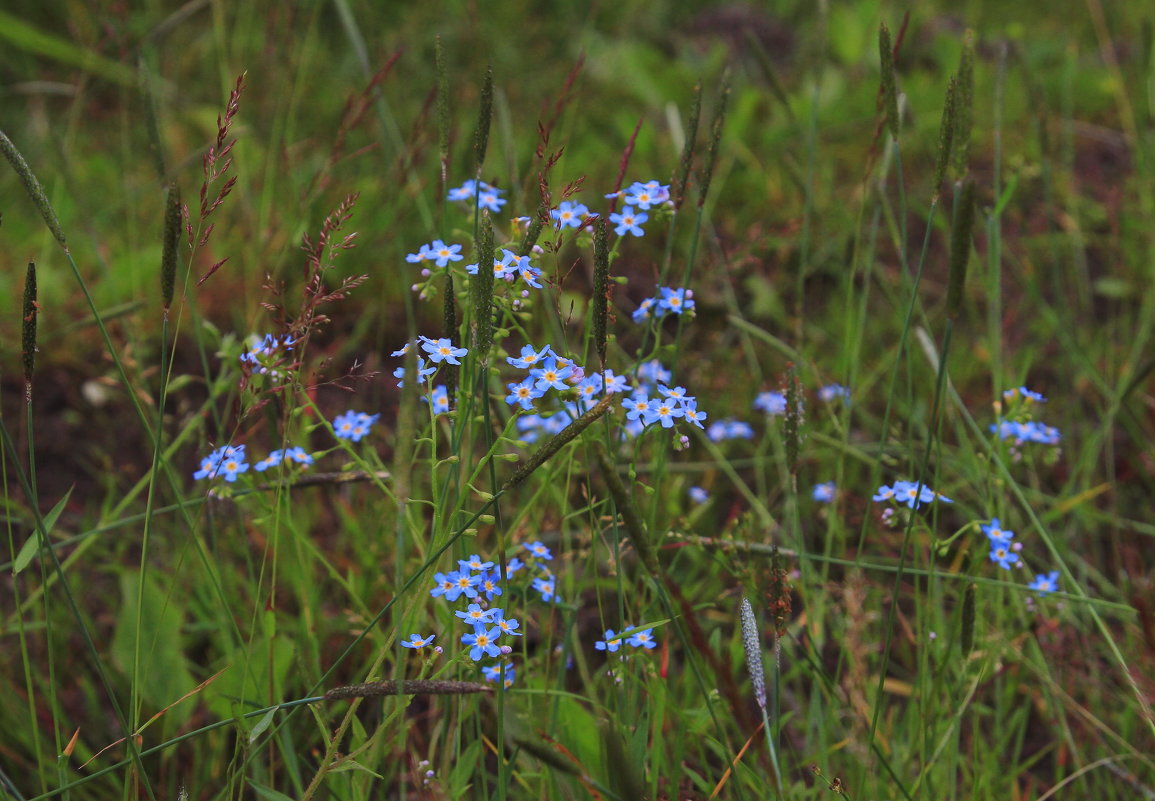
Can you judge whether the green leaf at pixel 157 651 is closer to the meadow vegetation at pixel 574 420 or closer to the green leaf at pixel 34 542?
the meadow vegetation at pixel 574 420

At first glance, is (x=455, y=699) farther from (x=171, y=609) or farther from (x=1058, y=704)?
(x=1058, y=704)

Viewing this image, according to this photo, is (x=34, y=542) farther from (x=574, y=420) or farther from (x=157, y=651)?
(x=574, y=420)

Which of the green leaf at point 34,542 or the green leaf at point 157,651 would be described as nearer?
the green leaf at point 34,542

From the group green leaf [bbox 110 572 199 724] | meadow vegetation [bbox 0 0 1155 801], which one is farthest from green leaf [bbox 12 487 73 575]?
green leaf [bbox 110 572 199 724]

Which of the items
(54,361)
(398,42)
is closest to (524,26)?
(398,42)

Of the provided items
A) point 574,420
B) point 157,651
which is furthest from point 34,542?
point 574,420

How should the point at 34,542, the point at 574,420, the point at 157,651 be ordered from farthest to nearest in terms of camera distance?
the point at 157,651 → the point at 34,542 → the point at 574,420

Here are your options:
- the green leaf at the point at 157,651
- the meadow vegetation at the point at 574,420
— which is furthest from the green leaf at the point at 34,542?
the green leaf at the point at 157,651

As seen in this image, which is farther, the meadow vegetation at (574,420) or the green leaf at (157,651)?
the green leaf at (157,651)

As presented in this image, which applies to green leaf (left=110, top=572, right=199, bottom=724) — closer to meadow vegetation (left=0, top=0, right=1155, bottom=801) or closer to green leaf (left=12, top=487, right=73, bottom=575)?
meadow vegetation (left=0, top=0, right=1155, bottom=801)
